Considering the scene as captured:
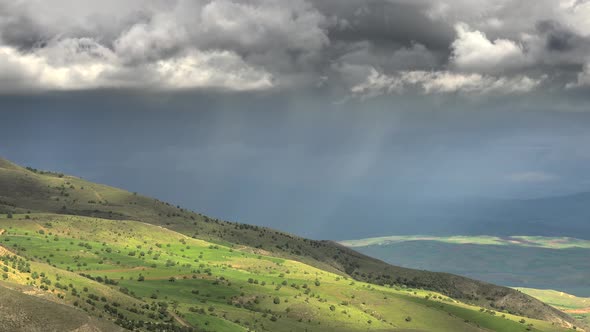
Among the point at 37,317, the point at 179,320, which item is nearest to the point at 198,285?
the point at 179,320

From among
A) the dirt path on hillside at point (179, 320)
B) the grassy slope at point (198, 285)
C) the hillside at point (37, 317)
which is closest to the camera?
the hillside at point (37, 317)

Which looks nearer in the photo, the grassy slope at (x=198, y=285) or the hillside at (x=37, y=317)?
the hillside at (x=37, y=317)

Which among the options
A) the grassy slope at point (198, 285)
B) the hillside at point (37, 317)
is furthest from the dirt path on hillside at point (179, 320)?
the hillside at point (37, 317)

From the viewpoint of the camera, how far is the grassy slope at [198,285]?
2980 inches

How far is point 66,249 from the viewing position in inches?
4739

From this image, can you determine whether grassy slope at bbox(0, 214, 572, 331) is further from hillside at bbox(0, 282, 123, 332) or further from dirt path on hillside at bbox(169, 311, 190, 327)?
hillside at bbox(0, 282, 123, 332)

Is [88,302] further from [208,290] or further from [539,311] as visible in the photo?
[539,311]

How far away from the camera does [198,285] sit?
364 feet

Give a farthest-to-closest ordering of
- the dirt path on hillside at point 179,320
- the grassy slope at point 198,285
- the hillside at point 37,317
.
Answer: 1. the grassy slope at point 198,285
2. the dirt path on hillside at point 179,320
3. the hillside at point 37,317

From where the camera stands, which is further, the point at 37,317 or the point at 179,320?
the point at 179,320

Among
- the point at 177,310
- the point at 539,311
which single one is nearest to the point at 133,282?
the point at 177,310

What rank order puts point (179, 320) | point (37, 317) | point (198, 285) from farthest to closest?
point (198, 285), point (179, 320), point (37, 317)

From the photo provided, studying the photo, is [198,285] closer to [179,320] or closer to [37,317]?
[179,320]

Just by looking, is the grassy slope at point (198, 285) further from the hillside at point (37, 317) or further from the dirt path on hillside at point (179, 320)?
the hillside at point (37, 317)
